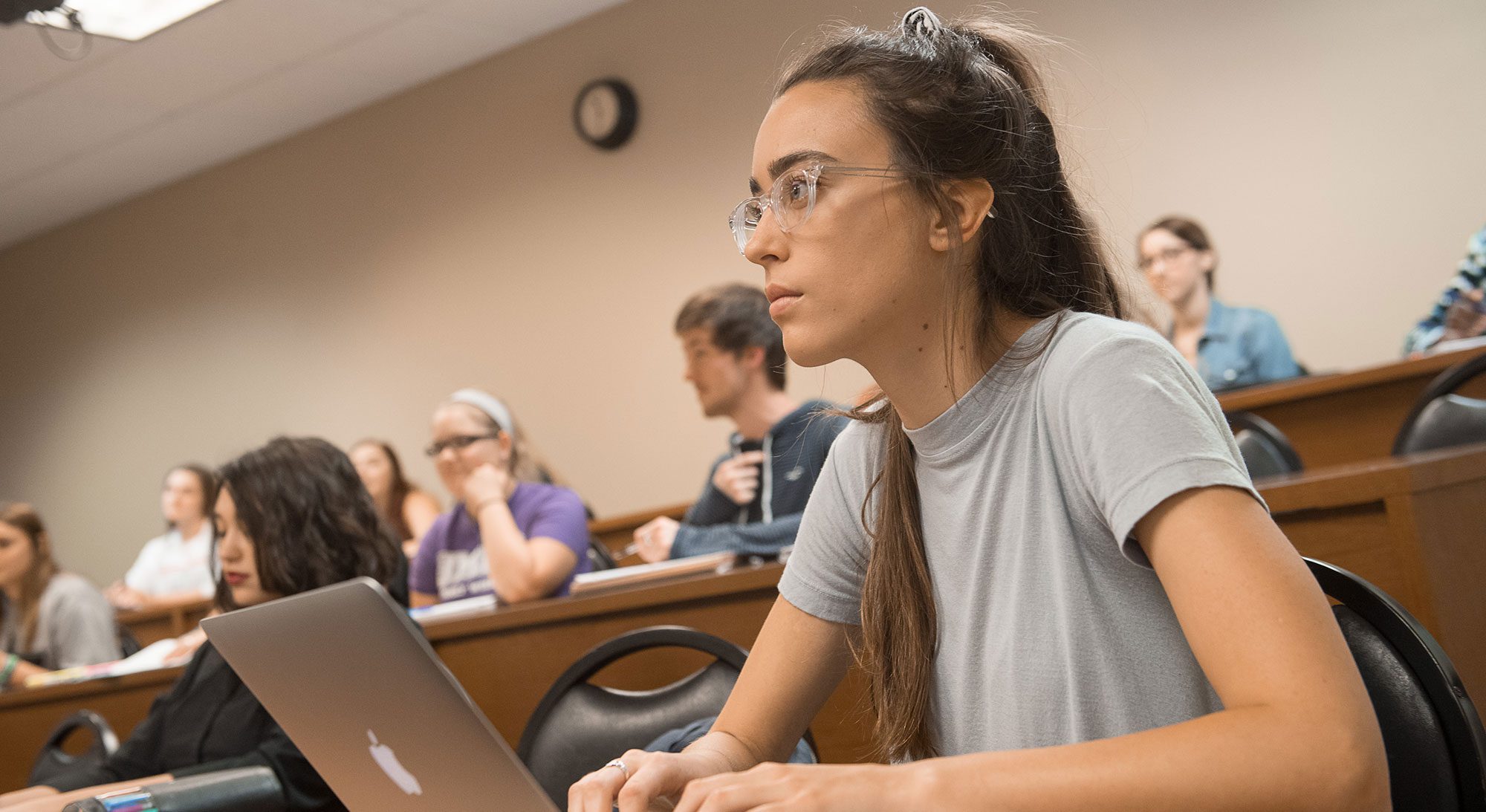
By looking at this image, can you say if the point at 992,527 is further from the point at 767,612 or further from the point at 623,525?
the point at 623,525

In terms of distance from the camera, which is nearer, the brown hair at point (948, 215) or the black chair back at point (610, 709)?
the brown hair at point (948, 215)

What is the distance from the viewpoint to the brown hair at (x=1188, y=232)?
3855 mm

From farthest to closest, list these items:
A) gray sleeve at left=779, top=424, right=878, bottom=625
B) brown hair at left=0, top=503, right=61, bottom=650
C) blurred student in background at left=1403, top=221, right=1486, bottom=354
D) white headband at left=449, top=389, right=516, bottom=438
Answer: brown hair at left=0, top=503, right=61, bottom=650 → blurred student in background at left=1403, top=221, right=1486, bottom=354 → white headband at left=449, top=389, right=516, bottom=438 → gray sleeve at left=779, top=424, right=878, bottom=625

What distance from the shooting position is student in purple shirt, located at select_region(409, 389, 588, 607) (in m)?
2.62

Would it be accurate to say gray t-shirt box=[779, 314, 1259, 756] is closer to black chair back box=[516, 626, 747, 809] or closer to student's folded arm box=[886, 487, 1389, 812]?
student's folded arm box=[886, 487, 1389, 812]

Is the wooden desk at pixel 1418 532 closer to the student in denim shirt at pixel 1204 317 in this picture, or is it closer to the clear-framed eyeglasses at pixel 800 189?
the clear-framed eyeglasses at pixel 800 189

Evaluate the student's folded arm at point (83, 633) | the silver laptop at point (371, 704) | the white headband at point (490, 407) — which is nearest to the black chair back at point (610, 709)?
the silver laptop at point (371, 704)

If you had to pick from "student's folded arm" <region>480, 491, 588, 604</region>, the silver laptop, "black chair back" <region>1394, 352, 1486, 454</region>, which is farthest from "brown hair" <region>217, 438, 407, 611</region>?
"black chair back" <region>1394, 352, 1486, 454</region>

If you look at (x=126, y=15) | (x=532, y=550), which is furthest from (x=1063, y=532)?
(x=126, y=15)

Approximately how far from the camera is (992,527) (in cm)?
91

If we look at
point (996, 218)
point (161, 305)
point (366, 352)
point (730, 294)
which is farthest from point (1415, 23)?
point (161, 305)

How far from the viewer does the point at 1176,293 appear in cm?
386

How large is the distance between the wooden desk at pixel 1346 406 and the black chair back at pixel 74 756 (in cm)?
233

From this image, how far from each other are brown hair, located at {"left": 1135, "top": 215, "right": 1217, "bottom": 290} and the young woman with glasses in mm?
3056
